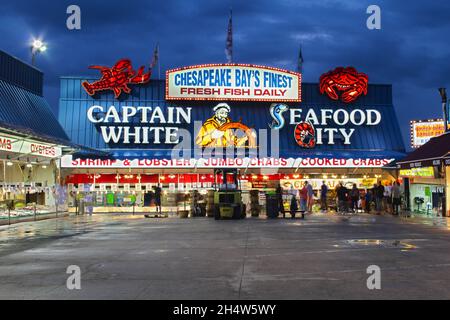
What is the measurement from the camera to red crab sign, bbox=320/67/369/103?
150 ft

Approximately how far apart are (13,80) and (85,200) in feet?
28.7

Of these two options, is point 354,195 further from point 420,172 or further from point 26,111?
point 26,111

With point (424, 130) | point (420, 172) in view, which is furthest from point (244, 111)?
point (424, 130)

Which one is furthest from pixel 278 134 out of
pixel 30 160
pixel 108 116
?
pixel 30 160

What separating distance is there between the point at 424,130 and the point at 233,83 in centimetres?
2647

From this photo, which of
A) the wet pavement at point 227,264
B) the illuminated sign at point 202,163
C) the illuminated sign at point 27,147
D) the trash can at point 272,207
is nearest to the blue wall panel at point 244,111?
the illuminated sign at point 202,163

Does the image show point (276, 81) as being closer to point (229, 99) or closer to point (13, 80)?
point (229, 99)

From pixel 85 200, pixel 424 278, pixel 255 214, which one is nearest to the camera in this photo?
pixel 424 278

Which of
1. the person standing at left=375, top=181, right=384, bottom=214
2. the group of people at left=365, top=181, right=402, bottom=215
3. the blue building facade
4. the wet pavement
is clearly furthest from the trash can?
the blue building facade

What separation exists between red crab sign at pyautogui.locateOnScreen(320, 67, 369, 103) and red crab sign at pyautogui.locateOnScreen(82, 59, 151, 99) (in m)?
14.9

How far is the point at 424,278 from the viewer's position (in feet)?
31.6

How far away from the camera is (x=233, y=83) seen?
44.4 metres

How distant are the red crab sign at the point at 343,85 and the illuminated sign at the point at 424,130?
55.3 feet

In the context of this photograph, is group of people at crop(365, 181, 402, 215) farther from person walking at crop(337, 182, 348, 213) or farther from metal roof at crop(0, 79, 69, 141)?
metal roof at crop(0, 79, 69, 141)
